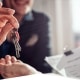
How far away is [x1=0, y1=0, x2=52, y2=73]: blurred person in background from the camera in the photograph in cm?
86

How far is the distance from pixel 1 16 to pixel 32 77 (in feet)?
0.68

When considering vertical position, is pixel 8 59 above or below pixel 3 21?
below

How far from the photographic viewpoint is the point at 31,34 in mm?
937

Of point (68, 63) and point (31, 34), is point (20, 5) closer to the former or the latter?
point (31, 34)

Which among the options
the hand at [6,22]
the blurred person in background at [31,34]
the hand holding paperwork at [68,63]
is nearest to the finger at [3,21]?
the hand at [6,22]

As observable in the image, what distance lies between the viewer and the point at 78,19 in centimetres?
150

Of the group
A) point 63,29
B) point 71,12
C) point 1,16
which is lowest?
point 63,29

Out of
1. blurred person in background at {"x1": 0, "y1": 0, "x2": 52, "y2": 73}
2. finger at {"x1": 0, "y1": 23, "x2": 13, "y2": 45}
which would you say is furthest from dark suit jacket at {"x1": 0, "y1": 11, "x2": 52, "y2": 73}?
finger at {"x1": 0, "y1": 23, "x2": 13, "y2": 45}

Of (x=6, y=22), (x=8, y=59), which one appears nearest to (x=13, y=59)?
(x=8, y=59)

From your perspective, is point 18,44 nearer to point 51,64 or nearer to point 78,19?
point 51,64

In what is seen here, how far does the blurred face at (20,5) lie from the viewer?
846 millimetres

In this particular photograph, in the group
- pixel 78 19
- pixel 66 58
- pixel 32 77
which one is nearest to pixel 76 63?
pixel 66 58

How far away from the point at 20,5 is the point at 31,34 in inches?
4.9

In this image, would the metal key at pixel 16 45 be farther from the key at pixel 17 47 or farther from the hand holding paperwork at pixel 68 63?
the hand holding paperwork at pixel 68 63
